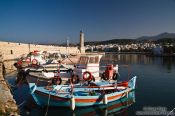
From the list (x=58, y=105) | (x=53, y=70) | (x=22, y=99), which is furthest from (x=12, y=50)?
(x=58, y=105)

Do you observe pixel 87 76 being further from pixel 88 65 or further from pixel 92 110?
pixel 92 110

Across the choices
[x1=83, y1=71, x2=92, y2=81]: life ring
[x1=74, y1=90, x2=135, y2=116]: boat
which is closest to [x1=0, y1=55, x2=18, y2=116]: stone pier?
[x1=74, y1=90, x2=135, y2=116]: boat

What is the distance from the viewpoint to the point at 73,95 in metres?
15.3

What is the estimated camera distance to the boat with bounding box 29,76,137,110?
1514 cm

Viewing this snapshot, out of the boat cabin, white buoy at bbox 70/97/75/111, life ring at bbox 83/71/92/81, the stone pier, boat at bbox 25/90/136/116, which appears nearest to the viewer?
the stone pier

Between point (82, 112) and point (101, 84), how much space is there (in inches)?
120

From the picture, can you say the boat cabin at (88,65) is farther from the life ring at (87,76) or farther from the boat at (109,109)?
the boat at (109,109)

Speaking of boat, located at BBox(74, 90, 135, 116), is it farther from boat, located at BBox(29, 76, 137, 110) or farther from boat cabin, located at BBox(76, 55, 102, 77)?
boat cabin, located at BBox(76, 55, 102, 77)

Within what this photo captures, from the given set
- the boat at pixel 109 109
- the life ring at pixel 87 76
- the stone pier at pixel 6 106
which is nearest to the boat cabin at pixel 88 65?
the life ring at pixel 87 76

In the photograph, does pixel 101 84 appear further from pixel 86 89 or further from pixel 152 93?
pixel 152 93

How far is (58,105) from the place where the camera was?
50.3ft

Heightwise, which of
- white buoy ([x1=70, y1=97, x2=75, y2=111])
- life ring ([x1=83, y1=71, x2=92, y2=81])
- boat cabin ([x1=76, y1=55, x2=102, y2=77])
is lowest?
white buoy ([x1=70, y1=97, x2=75, y2=111])

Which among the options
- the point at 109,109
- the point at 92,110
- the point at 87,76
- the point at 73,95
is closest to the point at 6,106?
the point at 73,95

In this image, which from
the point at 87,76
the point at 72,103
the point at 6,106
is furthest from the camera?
the point at 87,76
